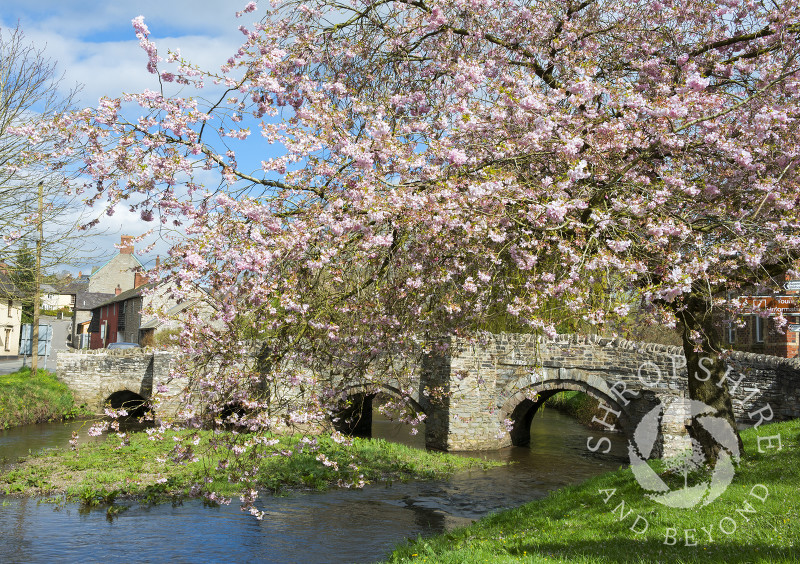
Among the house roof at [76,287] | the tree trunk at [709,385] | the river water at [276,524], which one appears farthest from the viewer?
the house roof at [76,287]

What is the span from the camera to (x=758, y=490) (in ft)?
27.7

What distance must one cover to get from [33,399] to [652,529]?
2538 centimetres

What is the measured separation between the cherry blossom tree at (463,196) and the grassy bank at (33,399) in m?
21.4

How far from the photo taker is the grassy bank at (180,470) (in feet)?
49.7

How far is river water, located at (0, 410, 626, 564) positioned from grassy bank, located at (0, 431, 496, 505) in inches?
26.3

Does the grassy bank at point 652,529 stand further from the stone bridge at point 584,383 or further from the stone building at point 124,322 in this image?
the stone building at point 124,322

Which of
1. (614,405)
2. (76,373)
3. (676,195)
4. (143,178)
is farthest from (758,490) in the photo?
(76,373)

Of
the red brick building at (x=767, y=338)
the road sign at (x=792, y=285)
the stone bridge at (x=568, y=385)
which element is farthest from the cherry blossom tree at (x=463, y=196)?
the red brick building at (x=767, y=338)

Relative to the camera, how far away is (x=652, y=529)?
7.88 m

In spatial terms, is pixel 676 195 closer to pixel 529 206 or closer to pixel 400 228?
pixel 529 206

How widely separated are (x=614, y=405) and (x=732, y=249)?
614 inches

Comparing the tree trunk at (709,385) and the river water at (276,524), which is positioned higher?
the tree trunk at (709,385)

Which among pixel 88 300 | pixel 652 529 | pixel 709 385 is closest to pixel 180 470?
pixel 652 529

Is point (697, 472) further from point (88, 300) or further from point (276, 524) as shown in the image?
point (88, 300)
